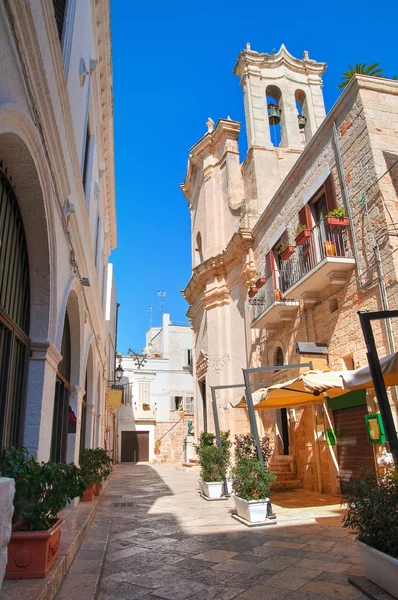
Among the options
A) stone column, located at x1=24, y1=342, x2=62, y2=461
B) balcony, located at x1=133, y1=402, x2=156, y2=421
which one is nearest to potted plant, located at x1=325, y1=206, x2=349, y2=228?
stone column, located at x1=24, y1=342, x2=62, y2=461

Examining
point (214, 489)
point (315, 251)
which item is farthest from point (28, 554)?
point (315, 251)

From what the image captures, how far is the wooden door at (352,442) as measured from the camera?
835cm

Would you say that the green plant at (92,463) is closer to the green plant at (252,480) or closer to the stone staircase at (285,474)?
the green plant at (252,480)

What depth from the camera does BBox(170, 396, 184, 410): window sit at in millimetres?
33656

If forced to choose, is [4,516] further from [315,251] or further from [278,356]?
[278,356]

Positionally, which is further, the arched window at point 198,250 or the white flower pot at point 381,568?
the arched window at point 198,250

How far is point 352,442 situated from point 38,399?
21.1 feet

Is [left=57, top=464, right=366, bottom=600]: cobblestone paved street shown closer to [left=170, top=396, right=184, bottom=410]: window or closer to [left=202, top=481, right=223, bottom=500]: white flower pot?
[left=202, top=481, right=223, bottom=500]: white flower pot

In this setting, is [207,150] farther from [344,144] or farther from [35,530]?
[35,530]

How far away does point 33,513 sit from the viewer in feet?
11.1

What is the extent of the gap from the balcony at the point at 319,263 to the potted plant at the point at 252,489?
4012 millimetres

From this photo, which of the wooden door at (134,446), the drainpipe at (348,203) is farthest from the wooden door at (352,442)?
the wooden door at (134,446)

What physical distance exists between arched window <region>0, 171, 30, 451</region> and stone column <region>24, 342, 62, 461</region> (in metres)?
0.07

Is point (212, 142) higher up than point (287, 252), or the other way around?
point (212, 142)
